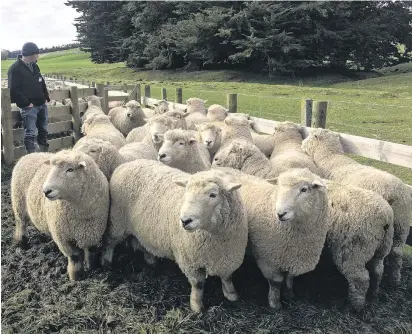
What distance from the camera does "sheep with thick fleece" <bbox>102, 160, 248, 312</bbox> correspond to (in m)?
3.85

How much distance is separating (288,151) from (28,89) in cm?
541

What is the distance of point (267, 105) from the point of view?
16.8 m

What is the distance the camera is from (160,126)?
24.2ft

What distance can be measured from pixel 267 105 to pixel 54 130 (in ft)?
27.9

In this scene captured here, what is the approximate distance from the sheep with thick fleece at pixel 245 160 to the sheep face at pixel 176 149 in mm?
432

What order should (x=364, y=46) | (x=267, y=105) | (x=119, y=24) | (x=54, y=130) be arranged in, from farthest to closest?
(x=119, y=24) → (x=364, y=46) → (x=267, y=105) → (x=54, y=130)

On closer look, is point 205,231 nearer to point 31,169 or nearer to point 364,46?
point 31,169

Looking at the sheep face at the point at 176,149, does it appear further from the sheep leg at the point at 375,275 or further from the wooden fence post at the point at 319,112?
the sheep leg at the point at 375,275

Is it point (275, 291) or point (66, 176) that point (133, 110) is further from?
point (275, 291)

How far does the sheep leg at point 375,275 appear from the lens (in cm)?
441

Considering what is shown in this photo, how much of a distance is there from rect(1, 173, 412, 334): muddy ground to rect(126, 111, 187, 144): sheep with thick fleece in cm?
267

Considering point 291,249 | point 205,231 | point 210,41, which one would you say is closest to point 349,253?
point 291,249

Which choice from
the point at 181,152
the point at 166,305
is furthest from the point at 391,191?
the point at 181,152

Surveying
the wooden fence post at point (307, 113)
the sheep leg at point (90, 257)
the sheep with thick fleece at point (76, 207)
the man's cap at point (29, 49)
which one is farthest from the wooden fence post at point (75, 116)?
the sheep leg at point (90, 257)
